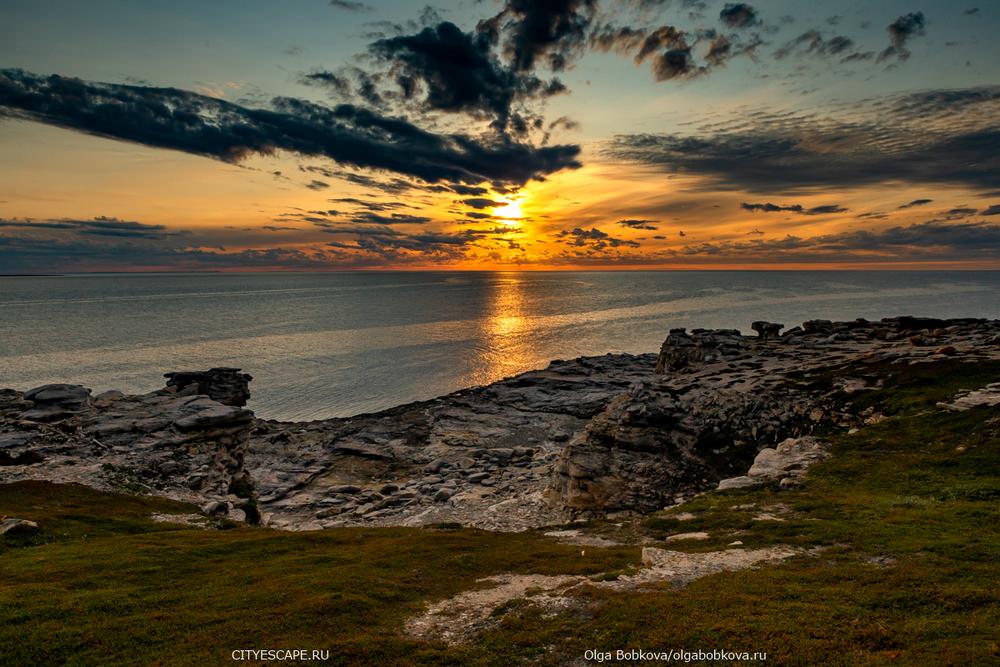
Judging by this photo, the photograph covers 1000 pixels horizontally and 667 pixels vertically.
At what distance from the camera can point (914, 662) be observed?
10.7 meters

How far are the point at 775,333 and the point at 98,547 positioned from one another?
90.5 m

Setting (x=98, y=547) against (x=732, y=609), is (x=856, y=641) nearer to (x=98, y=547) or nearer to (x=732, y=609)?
(x=732, y=609)

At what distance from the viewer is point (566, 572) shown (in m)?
19.5

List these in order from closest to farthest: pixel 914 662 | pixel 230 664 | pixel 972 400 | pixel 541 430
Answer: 1. pixel 914 662
2. pixel 230 664
3. pixel 972 400
4. pixel 541 430

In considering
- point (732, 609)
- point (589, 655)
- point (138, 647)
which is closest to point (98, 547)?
point (138, 647)
